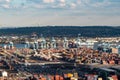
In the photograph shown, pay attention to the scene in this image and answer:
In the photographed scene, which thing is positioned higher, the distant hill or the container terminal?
the container terminal

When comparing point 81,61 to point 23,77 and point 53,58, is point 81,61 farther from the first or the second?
point 23,77

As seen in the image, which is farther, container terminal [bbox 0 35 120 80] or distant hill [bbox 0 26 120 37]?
distant hill [bbox 0 26 120 37]

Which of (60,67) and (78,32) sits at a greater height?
(60,67)

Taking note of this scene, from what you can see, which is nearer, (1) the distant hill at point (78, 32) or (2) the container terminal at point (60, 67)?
(2) the container terminal at point (60, 67)

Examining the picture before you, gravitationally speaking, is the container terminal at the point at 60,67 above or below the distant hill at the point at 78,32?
above


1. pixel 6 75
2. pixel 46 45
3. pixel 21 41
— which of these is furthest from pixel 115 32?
pixel 6 75

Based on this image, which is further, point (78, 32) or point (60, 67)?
point (78, 32)

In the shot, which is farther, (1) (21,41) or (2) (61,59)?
(1) (21,41)

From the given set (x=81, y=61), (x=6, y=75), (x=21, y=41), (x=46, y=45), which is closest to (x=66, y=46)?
(x=46, y=45)

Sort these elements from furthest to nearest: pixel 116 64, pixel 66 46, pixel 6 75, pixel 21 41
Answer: pixel 21 41 → pixel 66 46 → pixel 116 64 → pixel 6 75

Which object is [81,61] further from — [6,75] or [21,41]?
[21,41]

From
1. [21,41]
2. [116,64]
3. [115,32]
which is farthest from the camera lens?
[115,32]
